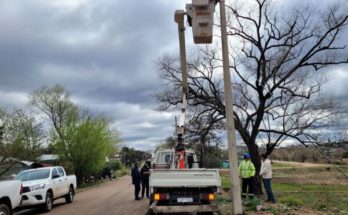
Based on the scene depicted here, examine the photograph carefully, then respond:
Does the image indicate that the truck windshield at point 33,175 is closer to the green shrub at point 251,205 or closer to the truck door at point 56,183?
the truck door at point 56,183

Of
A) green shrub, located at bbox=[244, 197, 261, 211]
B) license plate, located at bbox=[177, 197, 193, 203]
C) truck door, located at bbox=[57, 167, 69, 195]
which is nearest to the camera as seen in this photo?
license plate, located at bbox=[177, 197, 193, 203]

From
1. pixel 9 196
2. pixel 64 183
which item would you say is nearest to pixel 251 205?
pixel 9 196

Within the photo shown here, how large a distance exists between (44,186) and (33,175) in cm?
153

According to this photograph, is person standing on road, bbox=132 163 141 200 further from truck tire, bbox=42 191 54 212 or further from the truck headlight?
the truck headlight

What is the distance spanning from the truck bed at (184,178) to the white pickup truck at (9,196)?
14.1ft

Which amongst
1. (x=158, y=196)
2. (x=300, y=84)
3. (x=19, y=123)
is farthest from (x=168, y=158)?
(x=19, y=123)

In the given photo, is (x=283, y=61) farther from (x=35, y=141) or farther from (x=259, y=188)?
(x=35, y=141)

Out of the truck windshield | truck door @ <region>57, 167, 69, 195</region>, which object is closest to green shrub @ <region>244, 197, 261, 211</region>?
the truck windshield

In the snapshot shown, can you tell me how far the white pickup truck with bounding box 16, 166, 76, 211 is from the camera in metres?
18.8

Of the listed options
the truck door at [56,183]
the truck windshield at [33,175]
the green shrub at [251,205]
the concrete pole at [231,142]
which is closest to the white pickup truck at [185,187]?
the concrete pole at [231,142]

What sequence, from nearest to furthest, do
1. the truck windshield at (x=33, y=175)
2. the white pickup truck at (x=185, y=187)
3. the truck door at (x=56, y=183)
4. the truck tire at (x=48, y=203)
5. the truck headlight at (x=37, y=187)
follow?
1. the white pickup truck at (x=185, y=187)
2. the truck headlight at (x=37, y=187)
3. the truck tire at (x=48, y=203)
4. the truck windshield at (x=33, y=175)
5. the truck door at (x=56, y=183)

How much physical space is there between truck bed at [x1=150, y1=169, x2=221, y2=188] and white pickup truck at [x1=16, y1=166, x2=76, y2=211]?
784cm

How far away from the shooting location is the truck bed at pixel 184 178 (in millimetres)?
13016

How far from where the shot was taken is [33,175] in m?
20.7
